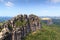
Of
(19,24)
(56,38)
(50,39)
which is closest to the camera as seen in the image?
(19,24)

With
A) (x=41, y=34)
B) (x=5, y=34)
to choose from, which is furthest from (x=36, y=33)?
(x=5, y=34)

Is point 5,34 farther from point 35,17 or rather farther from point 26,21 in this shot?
point 35,17

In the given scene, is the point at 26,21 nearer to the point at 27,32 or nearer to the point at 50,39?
the point at 27,32

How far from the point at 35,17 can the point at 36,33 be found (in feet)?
55.2

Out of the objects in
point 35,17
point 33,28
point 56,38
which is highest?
point 35,17

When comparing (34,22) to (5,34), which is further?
(34,22)

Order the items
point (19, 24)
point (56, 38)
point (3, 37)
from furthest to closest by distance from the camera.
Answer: point (56, 38) < point (19, 24) < point (3, 37)

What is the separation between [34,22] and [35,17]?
525cm

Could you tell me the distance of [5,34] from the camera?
2147 inches

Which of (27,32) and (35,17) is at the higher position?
(35,17)

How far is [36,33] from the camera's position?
128 meters

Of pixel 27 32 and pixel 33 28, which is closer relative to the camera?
pixel 27 32

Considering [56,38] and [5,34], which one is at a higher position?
[5,34]

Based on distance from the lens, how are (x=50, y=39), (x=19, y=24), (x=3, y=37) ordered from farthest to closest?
(x=50, y=39)
(x=19, y=24)
(x=3, y=37)
